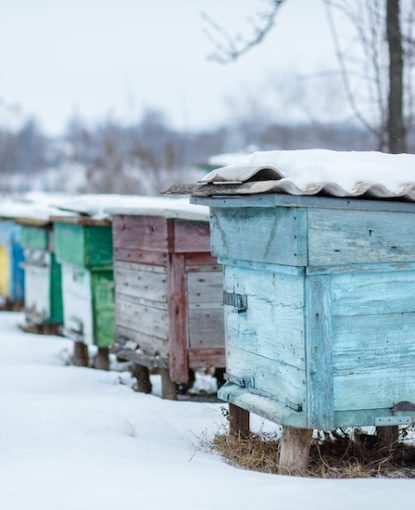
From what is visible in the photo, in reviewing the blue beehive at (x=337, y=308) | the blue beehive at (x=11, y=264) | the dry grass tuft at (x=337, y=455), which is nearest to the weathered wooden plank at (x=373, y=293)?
the blue beehive at (x=337, y=308)

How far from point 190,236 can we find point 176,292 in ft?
1.43

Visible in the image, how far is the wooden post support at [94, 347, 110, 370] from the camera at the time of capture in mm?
8531

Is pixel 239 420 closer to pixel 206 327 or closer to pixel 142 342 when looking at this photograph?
pixel 206 327

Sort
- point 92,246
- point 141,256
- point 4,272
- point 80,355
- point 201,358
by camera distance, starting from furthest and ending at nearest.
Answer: point 4,272, point 80,355, point 92,246, point 141,256, point 201,358

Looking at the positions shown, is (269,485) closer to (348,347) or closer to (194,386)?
(348,347)

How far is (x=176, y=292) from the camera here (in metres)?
6.70

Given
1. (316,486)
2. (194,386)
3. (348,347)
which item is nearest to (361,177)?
(348,347)

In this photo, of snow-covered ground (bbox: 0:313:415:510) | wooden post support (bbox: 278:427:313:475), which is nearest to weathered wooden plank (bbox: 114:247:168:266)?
snow-covered ground (bbox: 0:313:415:510)

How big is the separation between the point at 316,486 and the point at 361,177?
4.68 ft

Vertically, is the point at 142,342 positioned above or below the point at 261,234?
below

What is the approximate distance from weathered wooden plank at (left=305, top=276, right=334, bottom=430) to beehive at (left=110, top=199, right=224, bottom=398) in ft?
7.64

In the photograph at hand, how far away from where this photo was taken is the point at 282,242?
4.31 metres

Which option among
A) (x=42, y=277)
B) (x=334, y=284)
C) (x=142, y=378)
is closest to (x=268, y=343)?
(x=334, y=284)

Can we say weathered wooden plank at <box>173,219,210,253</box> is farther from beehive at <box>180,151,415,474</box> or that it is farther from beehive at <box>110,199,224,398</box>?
beehive at <box>180,151,415,474</box>
